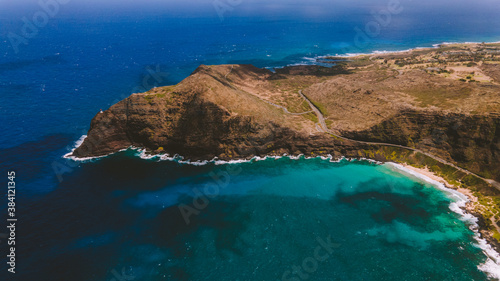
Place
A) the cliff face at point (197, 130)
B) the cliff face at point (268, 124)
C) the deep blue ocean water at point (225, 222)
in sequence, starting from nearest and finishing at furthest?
the deep blue ocean water at point (225, 222) → the cliff face at point (268, 124) → the cliff face at point (197, 130)

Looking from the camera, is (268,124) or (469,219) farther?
(268,124)

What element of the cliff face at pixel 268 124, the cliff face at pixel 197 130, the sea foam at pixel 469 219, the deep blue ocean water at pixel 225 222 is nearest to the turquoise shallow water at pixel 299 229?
the deep blue ocean water at pixel 225 222

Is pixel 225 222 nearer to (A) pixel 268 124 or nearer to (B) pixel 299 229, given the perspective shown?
(B) pixel 299 229

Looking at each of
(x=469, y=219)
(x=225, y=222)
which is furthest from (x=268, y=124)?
(x=469, y=219)

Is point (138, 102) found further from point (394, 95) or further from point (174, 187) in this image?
point (394, 95)

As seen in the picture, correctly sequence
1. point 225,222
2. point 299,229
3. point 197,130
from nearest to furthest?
1. point 299,229
2. point 225,222
3. point 197,130

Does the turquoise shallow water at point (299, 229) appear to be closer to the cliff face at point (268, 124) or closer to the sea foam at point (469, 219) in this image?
the sea foam at point (469, 219)

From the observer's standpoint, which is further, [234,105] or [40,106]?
[40,106]

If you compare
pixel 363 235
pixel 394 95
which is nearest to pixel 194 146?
pixel 363 235

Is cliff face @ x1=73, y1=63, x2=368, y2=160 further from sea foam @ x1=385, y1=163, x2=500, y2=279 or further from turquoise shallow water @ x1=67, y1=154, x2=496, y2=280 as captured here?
sea foam @ x1=385, y1=163, x2=500, y2=279

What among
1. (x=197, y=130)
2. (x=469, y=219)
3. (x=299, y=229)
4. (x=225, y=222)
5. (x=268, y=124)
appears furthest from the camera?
(x=268, y=124)

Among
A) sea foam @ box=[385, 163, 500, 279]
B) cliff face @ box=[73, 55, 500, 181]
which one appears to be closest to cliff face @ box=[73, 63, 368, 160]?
cliff face @ box=[73, 55, 500, 181]
